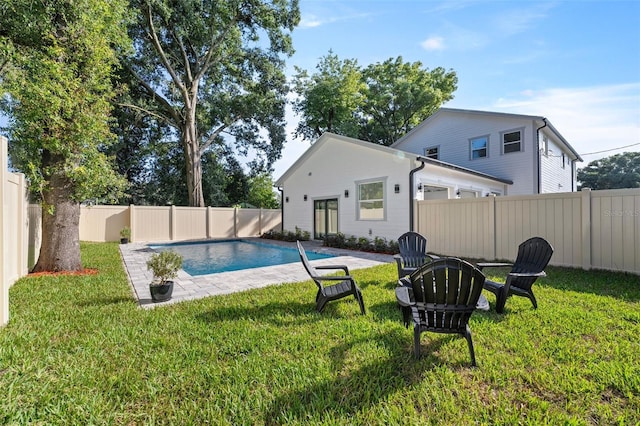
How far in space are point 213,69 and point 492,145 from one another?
18.6 m

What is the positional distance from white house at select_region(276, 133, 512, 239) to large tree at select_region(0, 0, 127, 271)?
8403 mm

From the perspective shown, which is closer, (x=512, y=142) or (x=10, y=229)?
(x=10, y=229)

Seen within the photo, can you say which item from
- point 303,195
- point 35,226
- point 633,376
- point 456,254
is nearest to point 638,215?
point 456,254

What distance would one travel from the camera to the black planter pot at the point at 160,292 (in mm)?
4555

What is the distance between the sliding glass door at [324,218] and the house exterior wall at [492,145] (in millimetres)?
7251

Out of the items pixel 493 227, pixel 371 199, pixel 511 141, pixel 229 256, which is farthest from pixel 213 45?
pixel 493 227

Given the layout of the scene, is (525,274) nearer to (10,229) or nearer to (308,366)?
(308,366)

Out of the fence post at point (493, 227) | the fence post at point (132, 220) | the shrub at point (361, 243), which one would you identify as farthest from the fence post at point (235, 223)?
the fence post at point (493, 227)

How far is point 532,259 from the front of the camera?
14.6ft

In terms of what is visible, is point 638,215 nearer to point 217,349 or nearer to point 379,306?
point 379,306

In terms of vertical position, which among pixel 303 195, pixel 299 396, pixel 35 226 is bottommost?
pixel 299 396

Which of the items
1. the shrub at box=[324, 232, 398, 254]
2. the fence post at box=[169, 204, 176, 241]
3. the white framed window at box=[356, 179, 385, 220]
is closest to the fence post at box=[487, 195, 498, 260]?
the shrub at box=[324, 232, 398, 254]

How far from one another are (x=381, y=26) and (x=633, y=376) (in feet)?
30.8

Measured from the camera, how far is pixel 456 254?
9.02 metres
